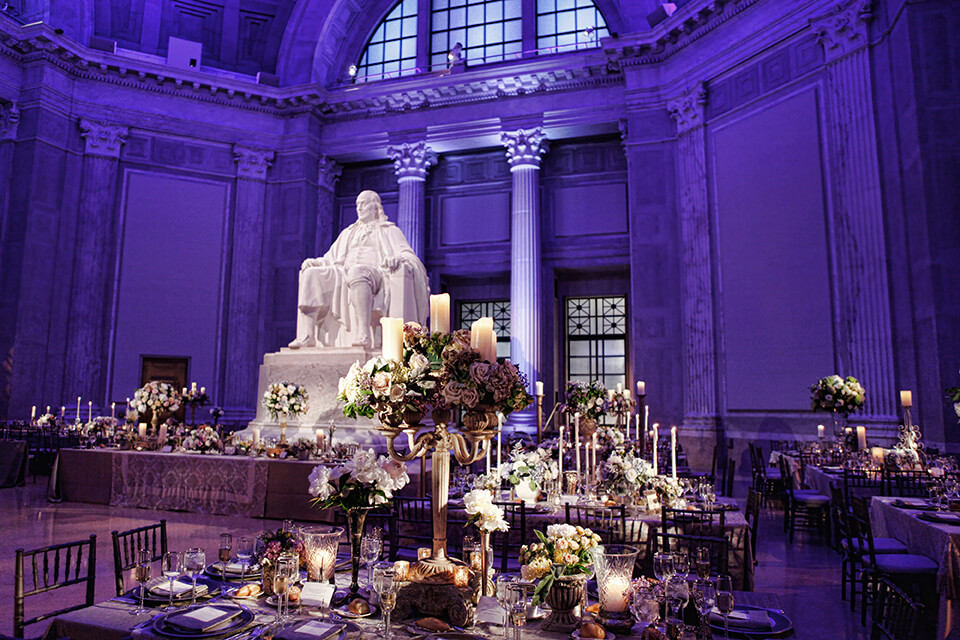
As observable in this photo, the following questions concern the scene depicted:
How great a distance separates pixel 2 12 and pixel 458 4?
11.0 m

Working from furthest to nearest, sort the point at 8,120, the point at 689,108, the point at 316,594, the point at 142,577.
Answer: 1. the point at 8,120
2. the point at 689,108
3. the point at 316,594
4. the point at 142,577

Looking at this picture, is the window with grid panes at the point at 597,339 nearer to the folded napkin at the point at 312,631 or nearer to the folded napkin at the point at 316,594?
the folded napkin at the point at 316,594

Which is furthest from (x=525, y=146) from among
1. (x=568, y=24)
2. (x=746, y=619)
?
(x=746, y=619)

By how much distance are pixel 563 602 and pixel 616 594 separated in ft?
0.71

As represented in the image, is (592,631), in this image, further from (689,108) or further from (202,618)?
(689,108)

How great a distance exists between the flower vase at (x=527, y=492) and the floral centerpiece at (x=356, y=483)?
2694 mm

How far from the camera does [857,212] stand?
11.4m

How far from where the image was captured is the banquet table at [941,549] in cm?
449

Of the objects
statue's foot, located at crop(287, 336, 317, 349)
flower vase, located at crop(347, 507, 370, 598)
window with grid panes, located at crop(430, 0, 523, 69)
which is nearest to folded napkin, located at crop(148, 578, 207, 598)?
flower vase, located at crop(347, 507, 370, 598)

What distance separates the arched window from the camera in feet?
58.2

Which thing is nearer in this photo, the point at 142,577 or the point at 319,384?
the point at 142,577

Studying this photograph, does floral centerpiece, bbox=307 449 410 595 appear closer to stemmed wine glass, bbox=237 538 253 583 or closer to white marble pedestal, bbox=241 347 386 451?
stemmed wine glass, bbox=237 538 253 583

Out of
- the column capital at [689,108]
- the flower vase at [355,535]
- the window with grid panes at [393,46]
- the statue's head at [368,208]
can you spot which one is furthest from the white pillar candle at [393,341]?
the window with grid panes at [393,46]

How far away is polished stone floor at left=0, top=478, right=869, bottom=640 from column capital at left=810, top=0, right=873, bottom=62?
26.1 feet
